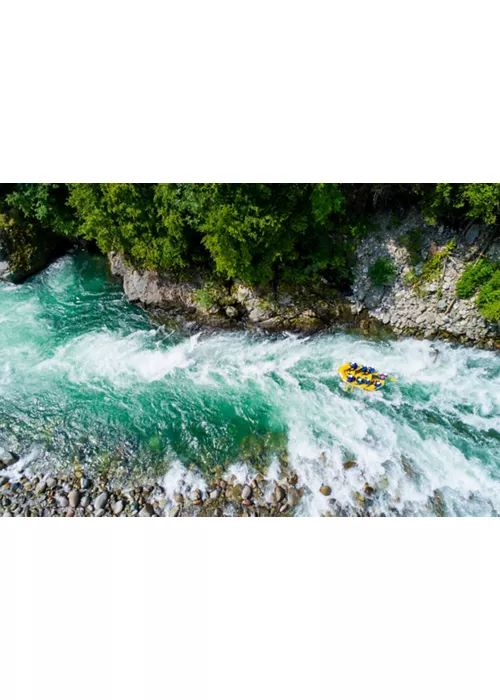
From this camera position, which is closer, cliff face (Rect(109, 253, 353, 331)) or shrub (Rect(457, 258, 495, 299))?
shrub (Rect(457, 258, 495, 299))

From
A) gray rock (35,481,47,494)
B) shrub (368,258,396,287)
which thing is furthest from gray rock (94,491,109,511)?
shrub (368,258,396,287)

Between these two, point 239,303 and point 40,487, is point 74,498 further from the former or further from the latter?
point 239,303

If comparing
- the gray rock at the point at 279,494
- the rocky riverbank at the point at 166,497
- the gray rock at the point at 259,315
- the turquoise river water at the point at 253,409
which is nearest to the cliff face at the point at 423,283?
the turquoise river water at the point at 253,409

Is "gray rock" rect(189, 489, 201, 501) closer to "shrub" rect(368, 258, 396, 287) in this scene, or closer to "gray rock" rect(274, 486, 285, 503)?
"gray rock" rect(274, 486, 285, 503)

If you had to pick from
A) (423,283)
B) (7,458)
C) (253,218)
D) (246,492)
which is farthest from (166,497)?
(423,283)

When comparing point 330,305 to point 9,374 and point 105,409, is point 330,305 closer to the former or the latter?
point 105,409

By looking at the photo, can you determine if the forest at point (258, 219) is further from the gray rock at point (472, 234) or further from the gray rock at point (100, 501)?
the gray rock at point (100, 501)
